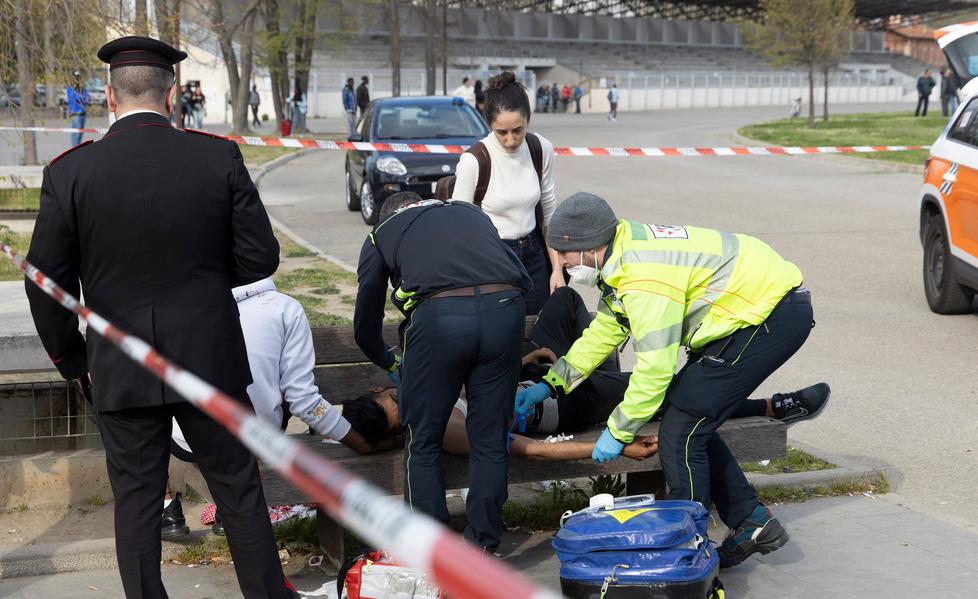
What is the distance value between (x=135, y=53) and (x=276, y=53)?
119 ft

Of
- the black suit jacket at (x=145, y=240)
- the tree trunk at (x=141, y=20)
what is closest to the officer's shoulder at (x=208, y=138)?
the black suit jacket at (x=145, y=240)

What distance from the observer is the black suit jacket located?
3598 millimetres

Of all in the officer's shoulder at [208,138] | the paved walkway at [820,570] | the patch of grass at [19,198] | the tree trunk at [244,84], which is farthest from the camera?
the tree trunk at [244,84]

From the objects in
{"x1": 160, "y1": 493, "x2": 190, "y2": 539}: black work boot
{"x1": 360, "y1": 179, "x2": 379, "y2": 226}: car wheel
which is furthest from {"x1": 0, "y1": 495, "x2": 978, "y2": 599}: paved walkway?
{"x1": 360, "y1": 179, "x2": 379, "y2": 226}: car wheel

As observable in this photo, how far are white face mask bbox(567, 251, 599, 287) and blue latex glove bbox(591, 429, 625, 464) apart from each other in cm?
58

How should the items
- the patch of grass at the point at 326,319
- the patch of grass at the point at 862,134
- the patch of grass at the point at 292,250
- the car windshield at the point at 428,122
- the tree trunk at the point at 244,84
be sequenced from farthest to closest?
the tree trunk at the point at 244,84
the patch of grass at the point at 862,134
the car windshield at the point at 428,122
the patch of grass at the point at 292,250
the patch of grass at the point at 326,319

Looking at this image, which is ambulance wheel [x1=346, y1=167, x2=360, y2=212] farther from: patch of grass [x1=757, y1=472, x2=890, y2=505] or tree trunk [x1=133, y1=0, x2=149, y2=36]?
patch of grass [x1=757, y1=472, x2=890, y2=505]

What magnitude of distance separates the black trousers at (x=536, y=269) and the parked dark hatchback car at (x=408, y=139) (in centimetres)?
883

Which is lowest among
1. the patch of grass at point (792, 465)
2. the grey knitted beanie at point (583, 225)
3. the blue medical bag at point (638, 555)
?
the patch of grass at point (792, 465)

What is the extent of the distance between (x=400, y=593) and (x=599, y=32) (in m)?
80.0

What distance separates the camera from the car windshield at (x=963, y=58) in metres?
10.1

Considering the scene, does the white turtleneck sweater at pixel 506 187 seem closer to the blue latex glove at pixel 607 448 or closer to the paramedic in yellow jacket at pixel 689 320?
the paramedic in yellow jacket at pixel 689 320

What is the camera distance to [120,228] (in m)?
3.59

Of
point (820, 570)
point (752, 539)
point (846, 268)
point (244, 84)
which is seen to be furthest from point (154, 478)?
point (244, 84)
